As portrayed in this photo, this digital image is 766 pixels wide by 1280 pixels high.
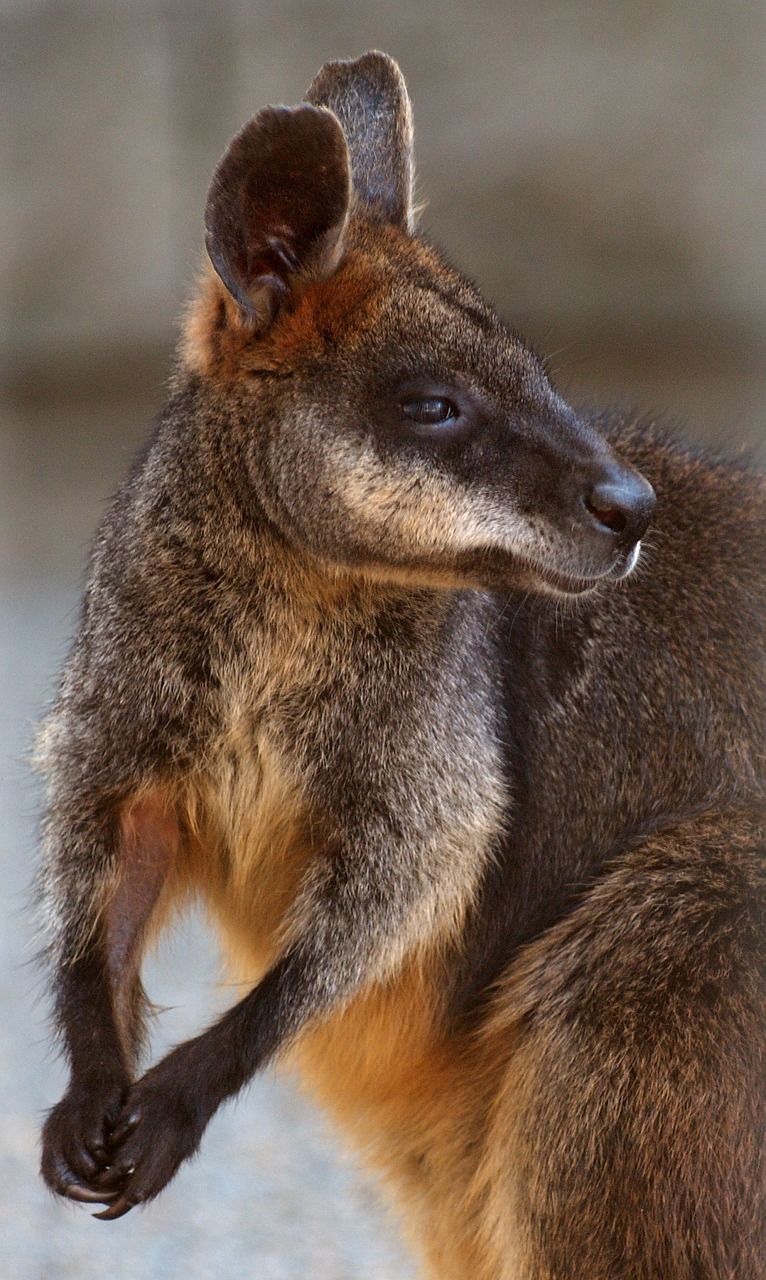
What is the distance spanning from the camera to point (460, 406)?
2.50 m

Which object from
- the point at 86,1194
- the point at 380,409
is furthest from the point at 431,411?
the point at 86,1194

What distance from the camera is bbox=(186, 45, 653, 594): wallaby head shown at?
2.45 meters

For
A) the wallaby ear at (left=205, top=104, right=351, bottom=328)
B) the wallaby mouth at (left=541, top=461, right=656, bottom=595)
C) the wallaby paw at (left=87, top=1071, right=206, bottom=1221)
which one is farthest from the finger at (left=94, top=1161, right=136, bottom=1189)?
the wallaby ear at (left=205, top=104, right=351, bottom=328)

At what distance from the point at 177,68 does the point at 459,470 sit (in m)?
4.47

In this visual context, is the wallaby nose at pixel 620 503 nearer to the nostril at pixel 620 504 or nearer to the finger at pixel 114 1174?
the nostril at pixel 620 504

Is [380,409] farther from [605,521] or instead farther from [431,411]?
[605,521]

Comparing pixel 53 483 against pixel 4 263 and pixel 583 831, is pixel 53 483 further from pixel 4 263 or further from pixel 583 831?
pixel 583 831

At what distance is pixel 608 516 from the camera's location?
2455mm

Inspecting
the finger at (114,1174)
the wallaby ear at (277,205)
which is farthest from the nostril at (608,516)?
the finger at (114,1174)

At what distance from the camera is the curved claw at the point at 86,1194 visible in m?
2.50

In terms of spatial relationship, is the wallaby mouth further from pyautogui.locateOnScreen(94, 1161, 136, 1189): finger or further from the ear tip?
pyautogui.locateOnScreen(94, 1161, 136, 1189): finger

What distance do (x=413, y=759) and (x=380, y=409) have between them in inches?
23.9

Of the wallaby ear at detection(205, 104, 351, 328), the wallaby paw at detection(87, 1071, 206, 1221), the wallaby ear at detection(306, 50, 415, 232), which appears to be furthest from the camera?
the wallaby ear at detection(306, 50, 415, 232)

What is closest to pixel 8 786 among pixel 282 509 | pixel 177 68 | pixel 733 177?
pixel 177 68
